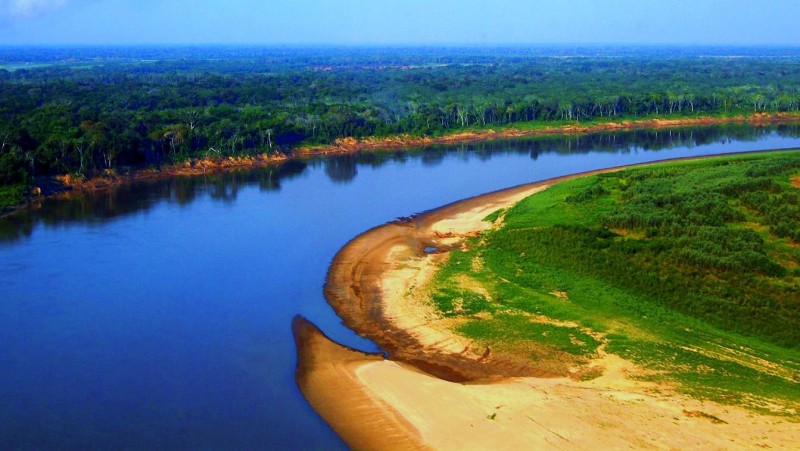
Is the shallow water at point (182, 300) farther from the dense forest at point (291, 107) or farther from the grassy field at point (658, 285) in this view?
the grassy field at point (658, 285)

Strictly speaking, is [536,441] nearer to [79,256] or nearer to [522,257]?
[522,257]

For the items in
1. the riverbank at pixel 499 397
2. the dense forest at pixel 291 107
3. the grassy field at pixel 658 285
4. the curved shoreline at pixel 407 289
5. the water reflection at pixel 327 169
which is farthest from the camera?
the dense forest at pixel 291 107

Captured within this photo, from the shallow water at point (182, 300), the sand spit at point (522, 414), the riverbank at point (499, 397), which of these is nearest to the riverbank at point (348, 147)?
the shallow water at point (182, 300)

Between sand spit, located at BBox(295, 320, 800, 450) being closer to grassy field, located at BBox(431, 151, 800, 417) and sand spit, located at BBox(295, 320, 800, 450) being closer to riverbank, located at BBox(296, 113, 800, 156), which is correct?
grassy field, located at BBox(431, 151, 800, 417)

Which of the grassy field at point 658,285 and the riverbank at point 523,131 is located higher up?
the riverbank at point 523,131

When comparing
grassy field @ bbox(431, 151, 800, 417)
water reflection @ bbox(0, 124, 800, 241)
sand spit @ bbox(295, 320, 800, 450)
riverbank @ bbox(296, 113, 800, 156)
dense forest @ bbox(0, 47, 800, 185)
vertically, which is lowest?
sand spit @ bbox(295, 320, 800, 450)

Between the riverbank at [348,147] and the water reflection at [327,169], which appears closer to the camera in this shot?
the water reflection at [327,169]

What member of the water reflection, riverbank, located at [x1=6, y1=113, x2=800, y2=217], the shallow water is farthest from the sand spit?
riverbank, located at [x1=6, y1=113, x2=800, y2=217]

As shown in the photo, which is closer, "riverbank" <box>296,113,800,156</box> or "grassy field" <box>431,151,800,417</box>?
"grassy field" <box>431,151,800,417</box>
